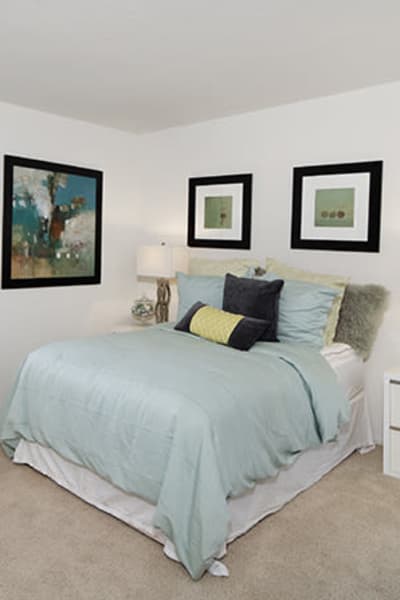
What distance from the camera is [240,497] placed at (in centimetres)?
237

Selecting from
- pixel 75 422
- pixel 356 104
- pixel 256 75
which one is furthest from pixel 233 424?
pixel 356 104

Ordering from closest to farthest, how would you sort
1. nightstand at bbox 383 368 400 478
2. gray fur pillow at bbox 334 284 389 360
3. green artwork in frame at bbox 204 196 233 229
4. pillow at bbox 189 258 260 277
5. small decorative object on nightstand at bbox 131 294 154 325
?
nightstand at bbox 383 368 400 478 < gray fur pillow at bbox 334 284 389 360 < pillow at bbox 189 258 260 277 < green artwork in frame at bbox 204 196 233 229 < small decorative object on nightstand at bbox 131 294 154 325

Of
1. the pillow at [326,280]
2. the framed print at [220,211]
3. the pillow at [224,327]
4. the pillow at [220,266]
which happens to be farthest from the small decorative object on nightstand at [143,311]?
the pillow at [326,280]

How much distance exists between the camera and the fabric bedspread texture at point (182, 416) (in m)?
2.11

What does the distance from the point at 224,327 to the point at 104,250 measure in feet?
6.31

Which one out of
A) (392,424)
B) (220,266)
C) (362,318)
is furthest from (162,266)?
(392,424)

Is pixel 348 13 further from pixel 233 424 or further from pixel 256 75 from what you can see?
pixel 233 424

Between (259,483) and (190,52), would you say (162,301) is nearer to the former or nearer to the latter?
(190,52)

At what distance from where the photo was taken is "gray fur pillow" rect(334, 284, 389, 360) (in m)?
3.43

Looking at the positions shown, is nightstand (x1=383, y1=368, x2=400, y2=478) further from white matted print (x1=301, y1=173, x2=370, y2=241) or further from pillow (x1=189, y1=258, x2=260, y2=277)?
pillow (x1=189, y1=258, x2=260, y2=277)

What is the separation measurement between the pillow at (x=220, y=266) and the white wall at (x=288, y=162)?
0.21 m

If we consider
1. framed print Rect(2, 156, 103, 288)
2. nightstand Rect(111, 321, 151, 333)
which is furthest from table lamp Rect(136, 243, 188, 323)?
framed print Rect(2, 156, 103, 288)

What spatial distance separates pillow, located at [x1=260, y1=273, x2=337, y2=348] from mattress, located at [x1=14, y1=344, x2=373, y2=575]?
Result: 15cm

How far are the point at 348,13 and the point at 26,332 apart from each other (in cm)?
314
